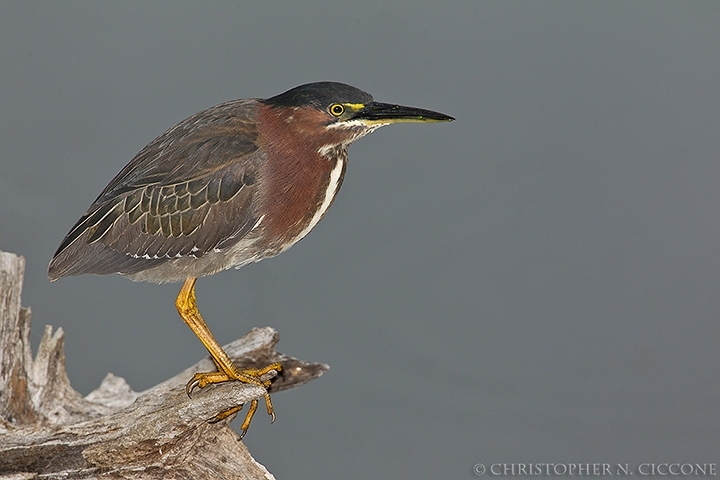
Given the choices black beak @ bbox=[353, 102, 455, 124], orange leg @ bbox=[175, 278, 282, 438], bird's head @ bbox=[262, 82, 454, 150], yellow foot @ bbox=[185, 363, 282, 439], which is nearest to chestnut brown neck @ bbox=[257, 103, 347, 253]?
bird's head @ bbox=[262, 82, 454, 150]

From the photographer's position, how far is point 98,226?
429 cm

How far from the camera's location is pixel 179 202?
4145 millimetres

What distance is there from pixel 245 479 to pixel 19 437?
1.00 meters

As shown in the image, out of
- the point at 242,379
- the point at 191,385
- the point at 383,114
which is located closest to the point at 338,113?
the point at 383,114

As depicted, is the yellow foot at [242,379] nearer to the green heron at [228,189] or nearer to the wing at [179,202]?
the green heron at [228,189]

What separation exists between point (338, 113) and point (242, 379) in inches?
51.1

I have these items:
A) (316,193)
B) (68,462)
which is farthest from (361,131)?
(68,462)

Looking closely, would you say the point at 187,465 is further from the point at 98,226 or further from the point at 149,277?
the point at 98,226

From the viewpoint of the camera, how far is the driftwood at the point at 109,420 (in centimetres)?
400

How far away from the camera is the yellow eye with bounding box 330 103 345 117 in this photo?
3963 millimetres

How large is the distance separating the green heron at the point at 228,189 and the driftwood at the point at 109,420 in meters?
0.21

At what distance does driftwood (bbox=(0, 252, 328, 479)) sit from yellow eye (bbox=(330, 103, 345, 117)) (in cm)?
119

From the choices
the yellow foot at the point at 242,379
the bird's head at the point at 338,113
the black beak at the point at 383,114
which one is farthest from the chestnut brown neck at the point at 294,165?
the yellow foot at the point at 242,379

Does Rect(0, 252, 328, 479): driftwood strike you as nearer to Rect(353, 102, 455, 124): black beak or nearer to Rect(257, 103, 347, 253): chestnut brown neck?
Rect(257, 103, 347, 253): chestnut brown neck
